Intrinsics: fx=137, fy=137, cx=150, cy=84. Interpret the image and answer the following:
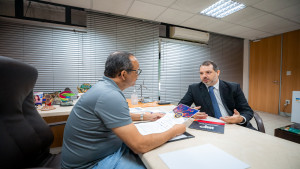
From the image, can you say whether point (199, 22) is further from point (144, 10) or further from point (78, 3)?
point (78, 3)

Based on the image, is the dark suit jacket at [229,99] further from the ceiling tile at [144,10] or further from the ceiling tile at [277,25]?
the ceiling tile at [277,25]

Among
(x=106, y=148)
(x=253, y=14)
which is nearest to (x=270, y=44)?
(x=253, y=14)

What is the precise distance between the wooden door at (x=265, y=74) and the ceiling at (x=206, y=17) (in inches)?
28.4

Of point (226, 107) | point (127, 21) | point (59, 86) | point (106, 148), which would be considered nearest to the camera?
point (106, 148)

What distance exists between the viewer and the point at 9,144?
0.78 meters

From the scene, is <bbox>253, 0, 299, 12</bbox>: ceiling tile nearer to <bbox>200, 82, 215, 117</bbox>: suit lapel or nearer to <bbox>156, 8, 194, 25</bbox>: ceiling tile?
<bbox>156, 8, 194, 25</bbox>: ceiling tile

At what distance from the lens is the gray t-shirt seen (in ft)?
2.57

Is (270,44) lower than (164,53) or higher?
higher

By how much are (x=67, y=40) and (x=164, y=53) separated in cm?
239

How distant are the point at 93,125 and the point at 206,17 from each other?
357 centimetres

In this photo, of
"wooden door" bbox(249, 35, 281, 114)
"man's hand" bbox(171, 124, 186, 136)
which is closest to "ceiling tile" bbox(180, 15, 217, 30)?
"wooden door" bbox(249, 35, 281, 114)

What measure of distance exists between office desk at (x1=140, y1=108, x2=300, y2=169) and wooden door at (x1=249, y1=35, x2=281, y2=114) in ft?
16.5

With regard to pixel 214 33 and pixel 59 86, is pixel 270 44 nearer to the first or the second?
pixel 214 33

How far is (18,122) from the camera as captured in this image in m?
0.87
